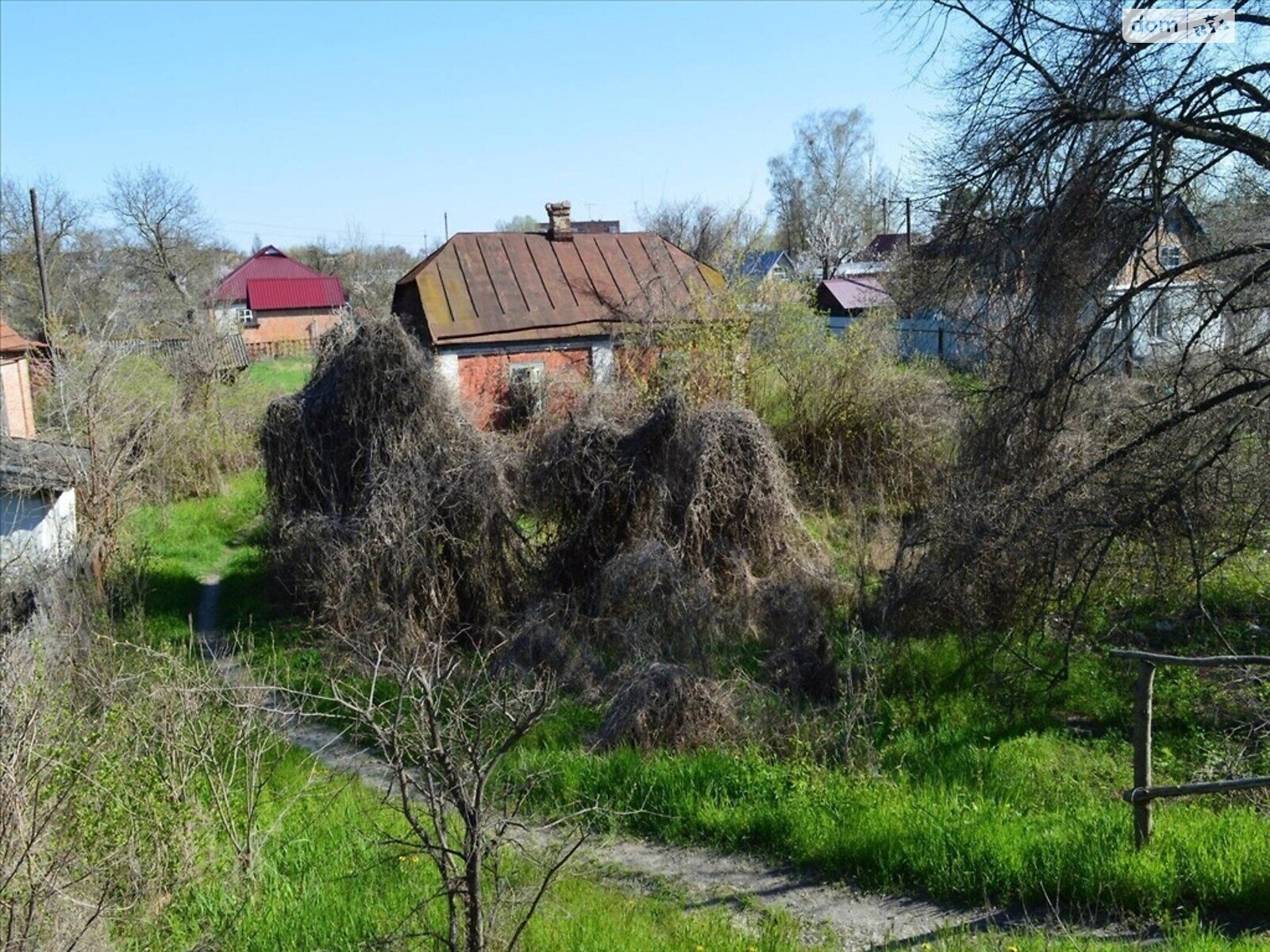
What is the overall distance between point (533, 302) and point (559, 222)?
2.62 metres

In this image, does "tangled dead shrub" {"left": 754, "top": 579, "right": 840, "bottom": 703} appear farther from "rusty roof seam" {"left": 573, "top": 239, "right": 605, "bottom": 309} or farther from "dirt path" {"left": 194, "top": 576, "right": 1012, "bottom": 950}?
"rusty roof seam" {"left": 573, "top": 239, "right": 605, "bottom": 309}

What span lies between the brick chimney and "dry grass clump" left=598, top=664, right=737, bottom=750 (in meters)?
15.8

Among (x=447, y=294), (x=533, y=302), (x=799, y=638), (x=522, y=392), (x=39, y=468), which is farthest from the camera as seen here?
(x=533, y=302)

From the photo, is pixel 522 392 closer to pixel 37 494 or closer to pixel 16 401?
pixel 37 494

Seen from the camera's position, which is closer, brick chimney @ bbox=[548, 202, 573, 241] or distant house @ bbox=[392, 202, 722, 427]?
distant house @ bbox=[392, 202, 722, 427]

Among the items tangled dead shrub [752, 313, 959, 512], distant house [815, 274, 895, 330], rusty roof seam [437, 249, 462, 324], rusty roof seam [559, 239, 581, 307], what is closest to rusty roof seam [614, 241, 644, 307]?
rusty roof seam [559, 239, 581, 307]

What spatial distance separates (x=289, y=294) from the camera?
59.3 meters

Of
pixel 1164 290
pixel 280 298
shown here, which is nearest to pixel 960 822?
pixel 1164 290

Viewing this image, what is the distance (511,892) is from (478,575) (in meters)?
7.87

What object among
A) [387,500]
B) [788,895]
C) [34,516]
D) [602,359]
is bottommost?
[788,895]

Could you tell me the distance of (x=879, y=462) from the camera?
18266mm

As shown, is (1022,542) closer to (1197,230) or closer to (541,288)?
(1197,230)

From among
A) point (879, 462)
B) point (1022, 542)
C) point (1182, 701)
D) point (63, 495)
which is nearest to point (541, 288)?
point (879, 462)

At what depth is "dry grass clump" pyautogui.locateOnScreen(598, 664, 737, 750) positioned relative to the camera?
9062 mm
